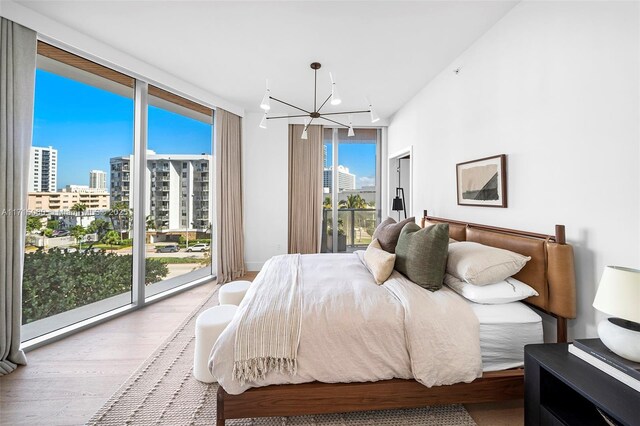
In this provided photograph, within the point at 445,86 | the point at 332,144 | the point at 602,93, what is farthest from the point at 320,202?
the point at 602,93

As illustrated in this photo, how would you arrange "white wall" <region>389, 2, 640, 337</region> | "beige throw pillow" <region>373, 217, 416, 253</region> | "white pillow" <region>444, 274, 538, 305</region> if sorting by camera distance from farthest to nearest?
"beige throw pillow" <region>373, 217, 416, 253</region> → "white pillow" <region>444, 274, 538, 305</region> → "white wall" <region>389, 2, 640, 337</region>

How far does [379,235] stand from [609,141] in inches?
66.3

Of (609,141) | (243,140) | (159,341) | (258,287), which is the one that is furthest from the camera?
(243,140)

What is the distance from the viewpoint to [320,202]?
4.74 metres

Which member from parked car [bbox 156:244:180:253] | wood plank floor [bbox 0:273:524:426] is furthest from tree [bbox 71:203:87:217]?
wood plank floor [bbox 0:273:524:426]

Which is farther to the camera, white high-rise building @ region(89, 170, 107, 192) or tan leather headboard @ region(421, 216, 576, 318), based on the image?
white high-rise building @ region(89, 170, 107, 192)

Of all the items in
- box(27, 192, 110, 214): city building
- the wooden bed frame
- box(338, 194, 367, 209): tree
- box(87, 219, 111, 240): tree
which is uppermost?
box(338, 194, 367, 209): tree

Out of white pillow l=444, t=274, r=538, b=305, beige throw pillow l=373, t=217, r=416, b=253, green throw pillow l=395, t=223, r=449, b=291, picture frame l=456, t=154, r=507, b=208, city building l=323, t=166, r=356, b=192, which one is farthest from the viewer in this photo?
city building l=323, t=166, r=356, b=192

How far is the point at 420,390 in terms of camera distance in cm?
148

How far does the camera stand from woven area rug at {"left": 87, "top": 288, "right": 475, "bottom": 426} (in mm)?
1531

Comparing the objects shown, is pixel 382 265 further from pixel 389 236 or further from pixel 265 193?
pixel 265 193

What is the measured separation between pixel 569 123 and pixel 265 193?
157 inches

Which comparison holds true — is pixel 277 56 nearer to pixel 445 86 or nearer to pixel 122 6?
pixel 122 6

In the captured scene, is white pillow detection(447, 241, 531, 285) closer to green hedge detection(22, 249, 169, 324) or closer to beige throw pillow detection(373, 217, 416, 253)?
beige throw pillow detection(373, 217, 416, 253)
